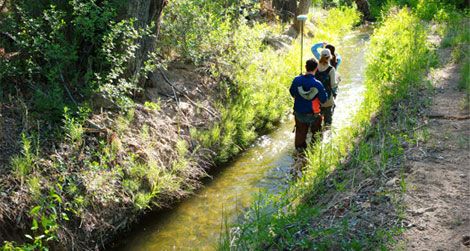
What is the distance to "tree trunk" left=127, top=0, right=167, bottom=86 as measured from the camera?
7191mm

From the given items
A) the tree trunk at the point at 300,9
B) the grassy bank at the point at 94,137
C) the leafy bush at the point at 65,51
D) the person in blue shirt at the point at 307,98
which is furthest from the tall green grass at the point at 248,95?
the tree trunk at the point at 300,9

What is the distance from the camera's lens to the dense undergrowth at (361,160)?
14.3 ft

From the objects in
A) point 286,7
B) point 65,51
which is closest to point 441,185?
point 65,51

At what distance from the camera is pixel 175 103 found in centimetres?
809

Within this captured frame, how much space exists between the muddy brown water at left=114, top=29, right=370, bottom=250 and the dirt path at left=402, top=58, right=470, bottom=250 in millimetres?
2335

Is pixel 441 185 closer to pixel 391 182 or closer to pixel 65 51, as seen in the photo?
pixel 391 182

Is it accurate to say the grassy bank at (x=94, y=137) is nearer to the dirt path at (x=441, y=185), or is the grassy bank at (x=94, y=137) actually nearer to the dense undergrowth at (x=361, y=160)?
the dense undergrowth at (x=361, y=160)

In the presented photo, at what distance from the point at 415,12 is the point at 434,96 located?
1134 cm

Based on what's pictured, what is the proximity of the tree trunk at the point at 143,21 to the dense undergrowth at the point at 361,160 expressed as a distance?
312cm

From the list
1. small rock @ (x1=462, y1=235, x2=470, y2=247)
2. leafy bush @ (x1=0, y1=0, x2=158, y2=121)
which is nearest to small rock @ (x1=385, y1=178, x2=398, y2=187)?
small rock @ (x1=462, y1=235, x2=470, y2=247)

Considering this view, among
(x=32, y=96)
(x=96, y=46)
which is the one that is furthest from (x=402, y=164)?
(x=32, y=96)

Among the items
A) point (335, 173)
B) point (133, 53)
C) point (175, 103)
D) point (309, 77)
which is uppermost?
point (133, 53)

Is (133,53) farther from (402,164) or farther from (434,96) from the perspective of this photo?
(434,96)

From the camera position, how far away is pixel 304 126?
786 cm
